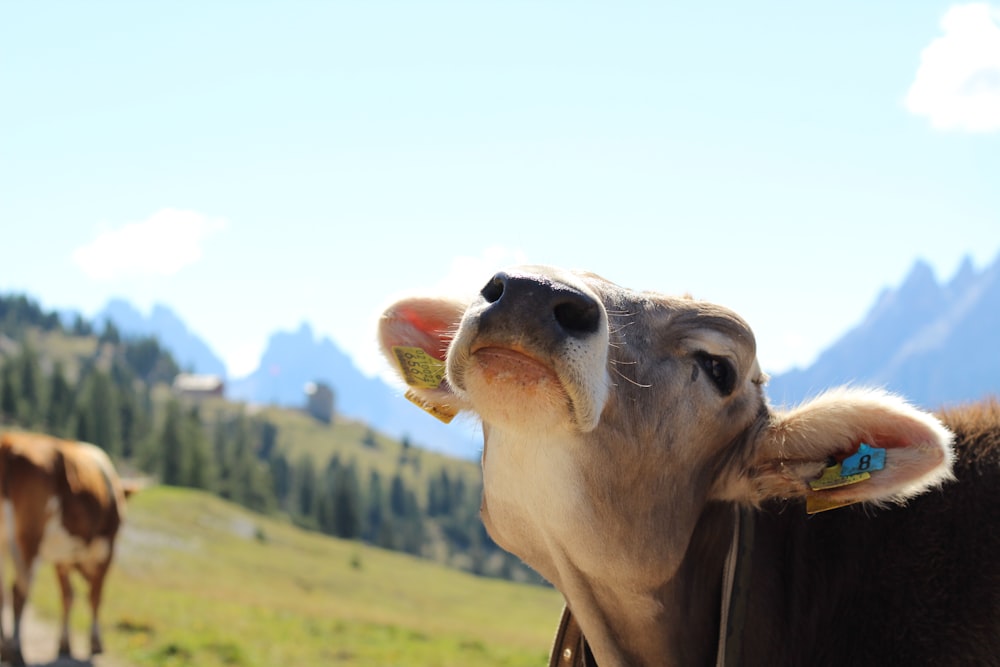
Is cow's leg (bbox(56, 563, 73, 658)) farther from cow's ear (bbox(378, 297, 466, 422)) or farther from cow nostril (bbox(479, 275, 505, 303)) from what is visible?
cow nostril (bbox(479, 275, 505, 303))

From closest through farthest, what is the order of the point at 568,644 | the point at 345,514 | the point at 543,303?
the point at 543,303 < the point at 568,644 < the point at 345,514

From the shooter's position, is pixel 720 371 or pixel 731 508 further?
pixel 731 508

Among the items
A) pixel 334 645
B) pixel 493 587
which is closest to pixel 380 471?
pixel 493 587

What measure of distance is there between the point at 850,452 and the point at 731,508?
1.86 ft

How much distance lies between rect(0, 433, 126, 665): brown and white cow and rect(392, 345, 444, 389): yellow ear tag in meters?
12.7

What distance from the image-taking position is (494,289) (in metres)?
3.24

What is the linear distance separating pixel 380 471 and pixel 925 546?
185 metres

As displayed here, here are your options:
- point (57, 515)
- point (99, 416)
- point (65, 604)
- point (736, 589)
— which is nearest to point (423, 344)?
point (736, 589)

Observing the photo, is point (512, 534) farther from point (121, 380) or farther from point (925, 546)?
point (121, 380)

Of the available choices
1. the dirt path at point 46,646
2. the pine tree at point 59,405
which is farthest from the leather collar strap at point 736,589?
the pine tree at point 59,405

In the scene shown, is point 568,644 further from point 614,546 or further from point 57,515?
point 57,515

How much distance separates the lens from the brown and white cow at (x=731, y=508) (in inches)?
139

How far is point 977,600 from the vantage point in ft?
12.1

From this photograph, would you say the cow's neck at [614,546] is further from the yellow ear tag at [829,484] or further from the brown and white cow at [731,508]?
the yellow ear tag at [829,484]
